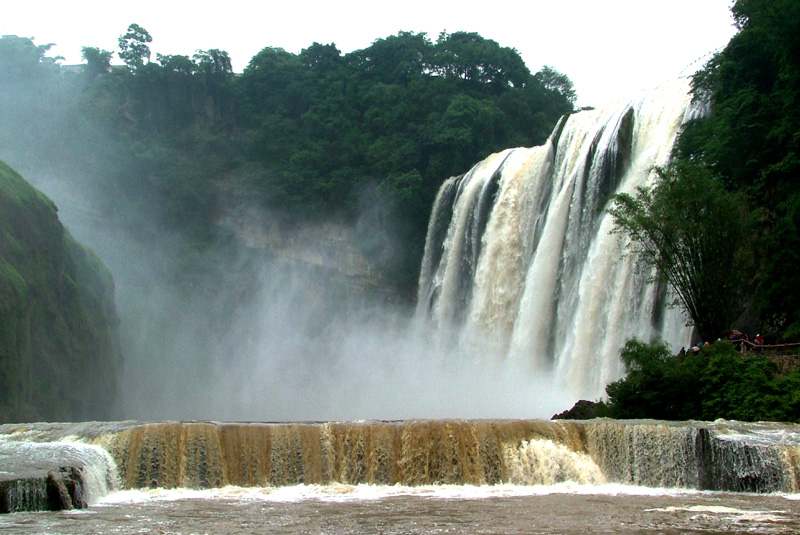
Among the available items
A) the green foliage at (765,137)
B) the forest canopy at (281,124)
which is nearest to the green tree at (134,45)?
the forest canopy at (281,124)

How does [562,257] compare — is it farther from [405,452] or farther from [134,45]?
[134,45]

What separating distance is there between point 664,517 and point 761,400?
9446 mm

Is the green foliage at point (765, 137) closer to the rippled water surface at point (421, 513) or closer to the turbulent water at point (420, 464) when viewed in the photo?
the turbulent water at point (420, 464)

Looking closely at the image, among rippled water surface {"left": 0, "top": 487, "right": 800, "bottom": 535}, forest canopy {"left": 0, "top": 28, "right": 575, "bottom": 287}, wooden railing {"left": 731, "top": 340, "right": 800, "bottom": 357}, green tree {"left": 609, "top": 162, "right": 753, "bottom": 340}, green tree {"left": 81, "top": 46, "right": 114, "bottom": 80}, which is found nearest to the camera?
rippled water surface {"left": 0, "top": 487, "right": 800, "bottom": 535}

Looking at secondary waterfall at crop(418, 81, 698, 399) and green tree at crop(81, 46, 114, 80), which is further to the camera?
green tree at crop(81, 46, 114, 80)

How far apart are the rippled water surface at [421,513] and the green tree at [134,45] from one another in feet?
187

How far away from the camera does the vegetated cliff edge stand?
33.3 metres

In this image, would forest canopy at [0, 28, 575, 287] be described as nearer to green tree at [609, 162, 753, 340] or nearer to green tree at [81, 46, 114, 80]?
green tree at [81, 46, 114, 80]

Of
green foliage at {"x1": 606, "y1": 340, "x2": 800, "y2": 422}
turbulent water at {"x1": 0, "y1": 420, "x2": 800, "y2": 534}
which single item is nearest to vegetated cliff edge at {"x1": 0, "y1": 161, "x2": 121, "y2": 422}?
turbulent water at {"x1": 0, "y1": 420, "x2": 800, "y2": 534}

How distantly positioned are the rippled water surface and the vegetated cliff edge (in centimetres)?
1760

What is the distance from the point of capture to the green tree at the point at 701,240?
25.9 meters

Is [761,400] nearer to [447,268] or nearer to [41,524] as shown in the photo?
[41,524]

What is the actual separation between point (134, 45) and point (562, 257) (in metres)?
45.7

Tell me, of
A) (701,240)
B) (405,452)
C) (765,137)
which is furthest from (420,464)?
(765,137)
